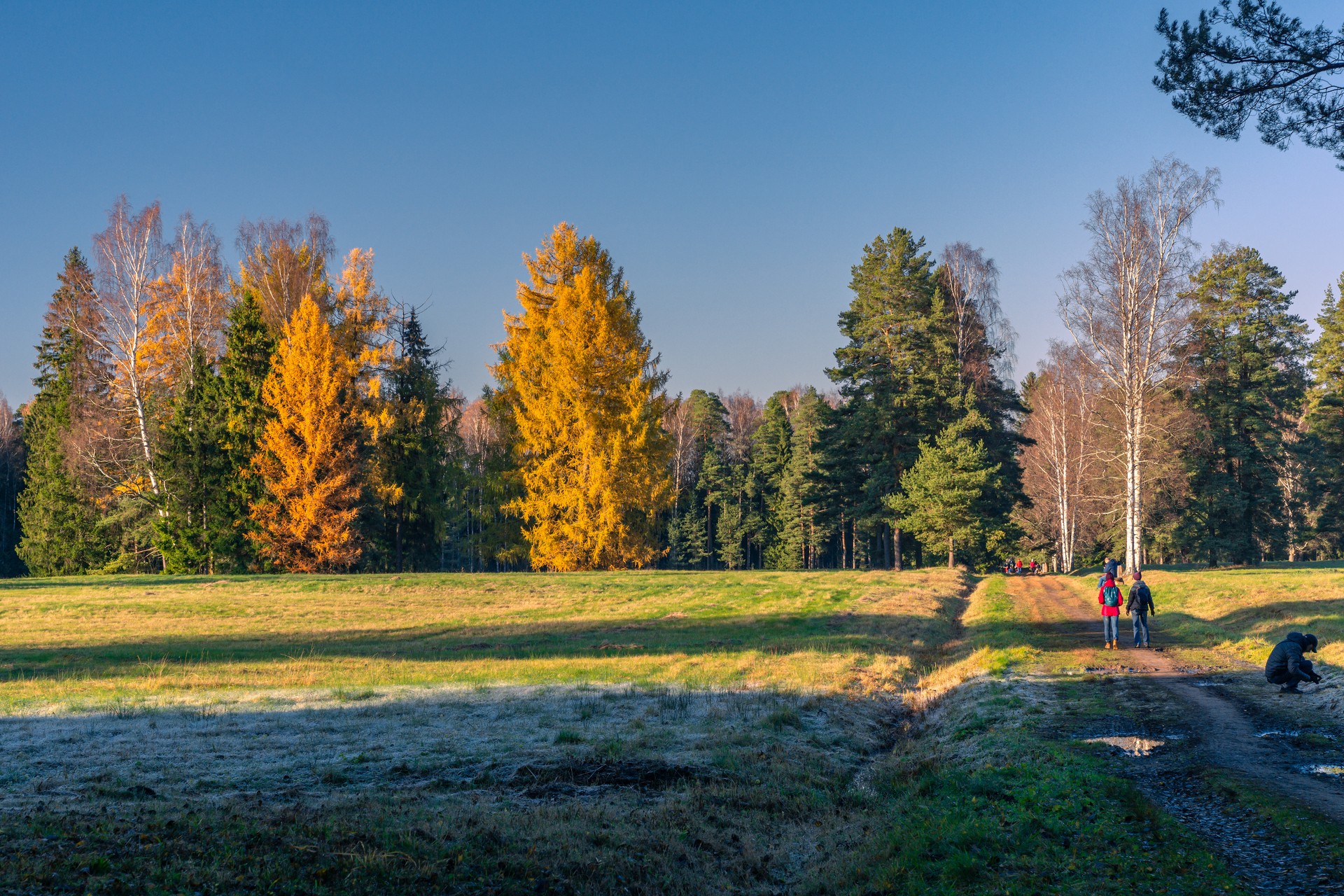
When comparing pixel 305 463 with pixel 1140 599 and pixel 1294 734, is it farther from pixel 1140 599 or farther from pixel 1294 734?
pixel 1294 734

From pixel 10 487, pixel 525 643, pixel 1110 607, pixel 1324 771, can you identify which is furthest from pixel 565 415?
pixel 10 487

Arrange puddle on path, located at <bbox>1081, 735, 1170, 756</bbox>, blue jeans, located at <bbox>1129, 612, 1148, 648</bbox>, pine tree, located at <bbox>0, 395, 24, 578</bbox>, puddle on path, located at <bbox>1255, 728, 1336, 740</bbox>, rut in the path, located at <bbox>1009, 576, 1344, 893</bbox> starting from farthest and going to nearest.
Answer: pine tree, located at <bbox>0, 395, 24, 578</bbox>, blue jeans, located at <bbox>1129, 612, 1148, 648</bbox>, puddle on path, located at <bbox>1255, 728, 1336, 740</bbox>, puddle on path, located at <bbox>1081, 735, 1170, 756</bbox>, rut in the path, located at <bbox>1009, 576, 1344, 893</bbox>

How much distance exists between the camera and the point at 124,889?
16.7 feet

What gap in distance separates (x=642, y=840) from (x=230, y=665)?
14.5 m

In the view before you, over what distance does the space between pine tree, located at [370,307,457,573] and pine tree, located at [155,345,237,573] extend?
24.6ft

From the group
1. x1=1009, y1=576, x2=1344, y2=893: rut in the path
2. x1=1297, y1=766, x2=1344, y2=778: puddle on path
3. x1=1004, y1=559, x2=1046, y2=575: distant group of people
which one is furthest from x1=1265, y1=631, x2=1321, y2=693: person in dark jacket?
x1=1004, y1=559, x2=1046, y2=575: distant group of people

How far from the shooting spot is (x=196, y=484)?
41.7 meters

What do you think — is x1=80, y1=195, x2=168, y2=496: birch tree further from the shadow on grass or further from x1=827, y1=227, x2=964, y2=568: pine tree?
x1=827, y1=227, x2=964, y2=568: pine tree

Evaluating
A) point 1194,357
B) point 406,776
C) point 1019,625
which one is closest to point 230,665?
point 406,776

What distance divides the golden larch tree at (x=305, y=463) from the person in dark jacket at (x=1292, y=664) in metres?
37.3

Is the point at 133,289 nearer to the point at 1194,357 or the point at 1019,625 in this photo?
the point at 1019,625

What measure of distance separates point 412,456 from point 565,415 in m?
13.2

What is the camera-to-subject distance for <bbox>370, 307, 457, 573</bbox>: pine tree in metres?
48.2

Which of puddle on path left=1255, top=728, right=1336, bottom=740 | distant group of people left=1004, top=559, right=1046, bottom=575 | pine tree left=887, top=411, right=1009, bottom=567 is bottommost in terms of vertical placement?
distant group of people left=1004, top=559, right=1046, bottom=575
